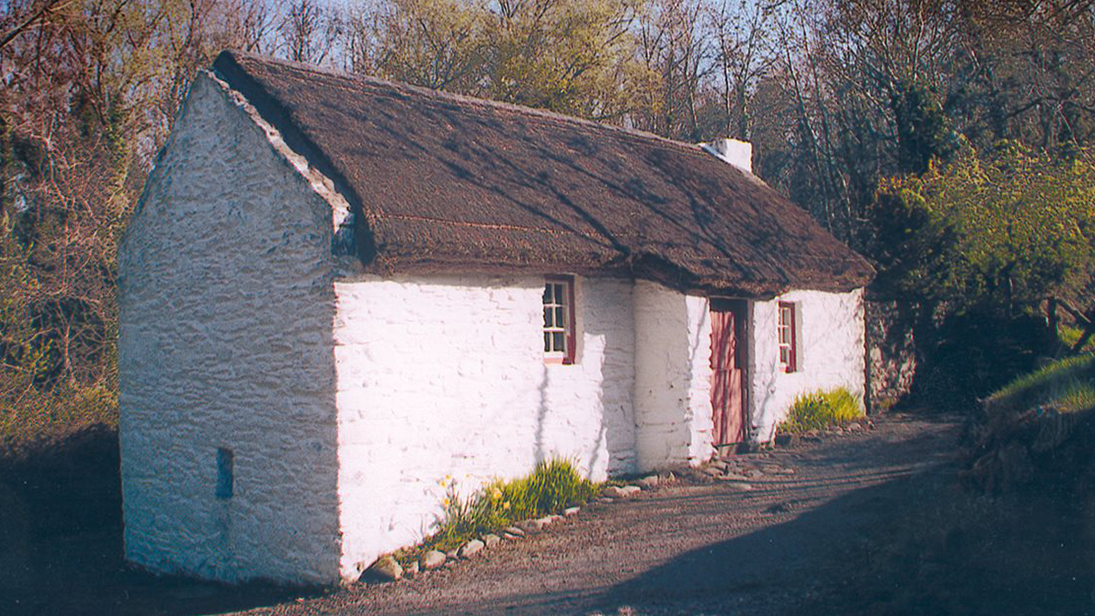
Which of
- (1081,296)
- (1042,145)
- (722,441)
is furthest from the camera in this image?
(1042,145)

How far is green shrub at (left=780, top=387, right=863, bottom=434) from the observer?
13.5 metres

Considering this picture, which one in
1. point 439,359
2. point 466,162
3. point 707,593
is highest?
point 466,162

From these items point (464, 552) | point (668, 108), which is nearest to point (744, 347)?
point (464, 552)

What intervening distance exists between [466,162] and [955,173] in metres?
9.83

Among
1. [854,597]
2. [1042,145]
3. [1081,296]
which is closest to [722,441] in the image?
[854,597]

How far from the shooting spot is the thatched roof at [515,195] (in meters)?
8.56

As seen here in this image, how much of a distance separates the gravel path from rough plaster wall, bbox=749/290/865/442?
1935 mm

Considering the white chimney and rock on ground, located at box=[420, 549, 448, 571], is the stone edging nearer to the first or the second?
rock on ground, located at box=[420, 549, 448, 571]

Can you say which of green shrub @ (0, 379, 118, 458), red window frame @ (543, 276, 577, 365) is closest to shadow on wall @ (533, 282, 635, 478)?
red window frame @ (543, 276, 577, 365)

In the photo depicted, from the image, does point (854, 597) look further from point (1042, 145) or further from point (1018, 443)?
point (1042, 145)

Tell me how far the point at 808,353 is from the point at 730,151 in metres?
4.79

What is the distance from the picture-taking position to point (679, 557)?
771cm

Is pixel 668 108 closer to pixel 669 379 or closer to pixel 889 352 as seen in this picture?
pixel 889 352

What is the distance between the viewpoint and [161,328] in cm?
991
